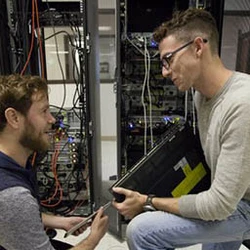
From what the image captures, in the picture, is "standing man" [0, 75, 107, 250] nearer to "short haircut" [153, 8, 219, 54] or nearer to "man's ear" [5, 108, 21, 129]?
"man's ear" [5, 108, 21, 129]

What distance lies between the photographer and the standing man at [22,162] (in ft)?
2.86

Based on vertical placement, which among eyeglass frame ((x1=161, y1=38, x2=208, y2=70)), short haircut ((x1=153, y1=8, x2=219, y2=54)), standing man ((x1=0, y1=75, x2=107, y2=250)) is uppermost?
short haircut ((x1=153, y1=8, x2=219, y2=54))

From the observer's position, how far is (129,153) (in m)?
2.14

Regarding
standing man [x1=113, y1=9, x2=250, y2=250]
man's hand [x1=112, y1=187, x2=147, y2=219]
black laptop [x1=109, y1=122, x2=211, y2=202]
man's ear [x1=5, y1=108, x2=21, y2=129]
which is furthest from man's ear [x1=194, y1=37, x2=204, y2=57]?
man's ear [x1=5, y1=108, x2=21, y2=129]

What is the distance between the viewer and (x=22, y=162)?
1070mm

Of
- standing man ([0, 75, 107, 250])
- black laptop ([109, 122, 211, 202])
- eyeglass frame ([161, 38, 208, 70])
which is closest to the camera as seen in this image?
standing man ([0, 75, 107, 250])

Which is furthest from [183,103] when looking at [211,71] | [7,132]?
[7,132]

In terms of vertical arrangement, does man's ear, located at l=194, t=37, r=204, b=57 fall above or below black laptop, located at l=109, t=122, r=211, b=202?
above

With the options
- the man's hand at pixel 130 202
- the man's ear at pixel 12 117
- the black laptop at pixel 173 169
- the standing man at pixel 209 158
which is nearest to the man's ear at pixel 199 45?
the standing man at pixel 209 158

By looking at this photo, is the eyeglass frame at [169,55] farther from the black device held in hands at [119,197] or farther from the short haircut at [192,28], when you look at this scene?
the black device held in hands at [119,197]

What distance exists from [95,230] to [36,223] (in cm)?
33

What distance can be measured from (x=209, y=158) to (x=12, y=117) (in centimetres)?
78

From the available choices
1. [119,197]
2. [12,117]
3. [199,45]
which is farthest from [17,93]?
[199,45]

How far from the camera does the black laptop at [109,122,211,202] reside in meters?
1.26
